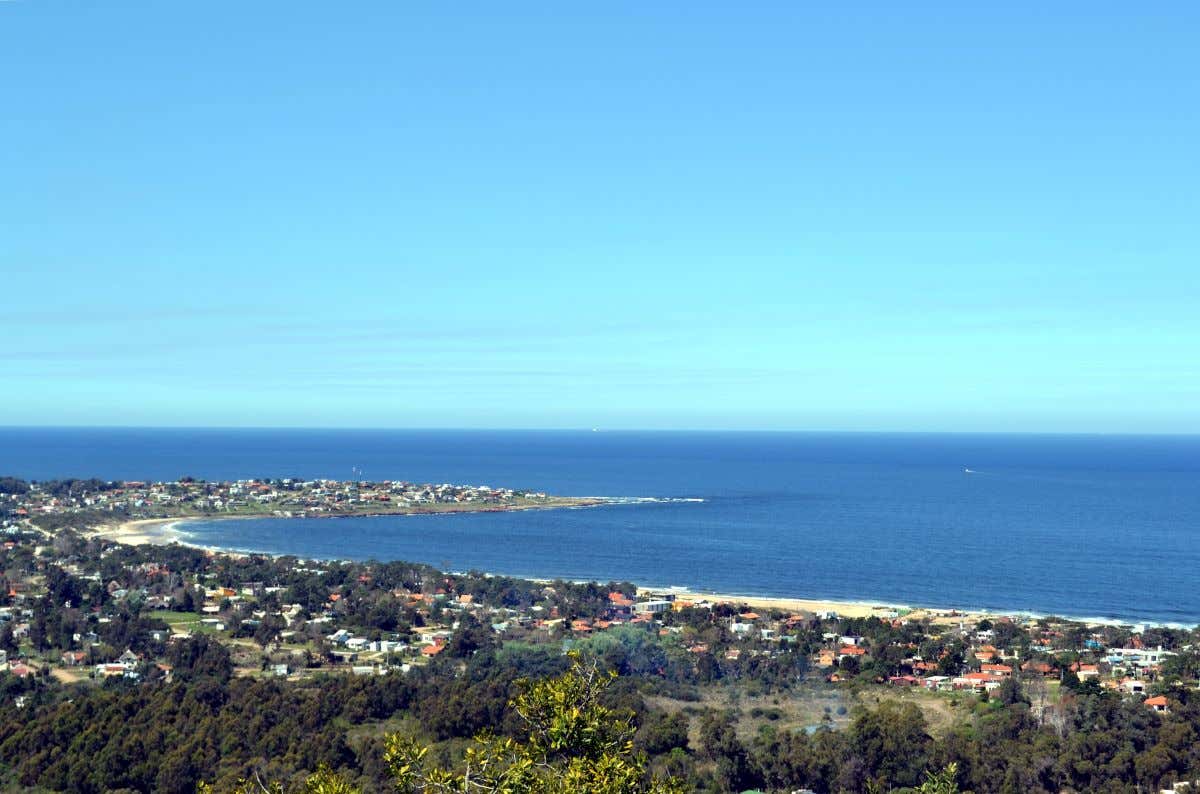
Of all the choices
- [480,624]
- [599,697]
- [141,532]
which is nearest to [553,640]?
[480,624]

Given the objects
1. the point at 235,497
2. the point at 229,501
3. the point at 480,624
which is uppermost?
the point at 235,497

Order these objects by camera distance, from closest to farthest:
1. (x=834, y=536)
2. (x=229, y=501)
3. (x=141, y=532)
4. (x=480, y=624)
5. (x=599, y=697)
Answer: (x=599, y=697), (x=480, y=624), (x=141, y=532), (x=834, y=536), (x=229, y=501)

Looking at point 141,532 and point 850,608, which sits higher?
point 850,608

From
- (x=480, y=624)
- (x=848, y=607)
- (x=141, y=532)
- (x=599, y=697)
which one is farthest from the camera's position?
(x=141, y=532)

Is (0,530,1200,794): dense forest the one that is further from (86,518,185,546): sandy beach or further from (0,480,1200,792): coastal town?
(86,518,185,546): sandy beach

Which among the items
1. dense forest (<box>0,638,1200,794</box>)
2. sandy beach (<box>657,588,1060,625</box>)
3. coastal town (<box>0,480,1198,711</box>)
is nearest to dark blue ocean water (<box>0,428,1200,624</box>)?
sandy beach (<box>657,588,1060,625</box>)

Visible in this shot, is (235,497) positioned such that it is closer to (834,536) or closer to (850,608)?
(834,536)

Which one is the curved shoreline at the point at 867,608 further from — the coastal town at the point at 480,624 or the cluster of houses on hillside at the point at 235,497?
the cluster of houses on hillside at the point at 235,497

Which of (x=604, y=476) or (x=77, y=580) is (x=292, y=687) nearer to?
(x=77, y=580)

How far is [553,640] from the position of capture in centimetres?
4003

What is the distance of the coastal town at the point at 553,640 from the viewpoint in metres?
31.2

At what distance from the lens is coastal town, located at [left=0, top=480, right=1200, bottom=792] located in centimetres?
3117

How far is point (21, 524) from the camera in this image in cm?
7444

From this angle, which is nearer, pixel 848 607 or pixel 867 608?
pixel 867 608
